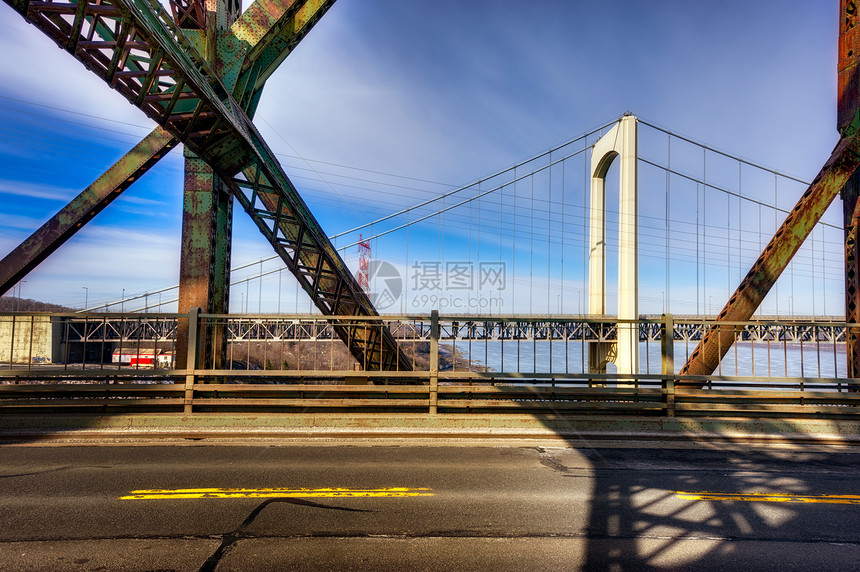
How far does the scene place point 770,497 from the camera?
4469 mm

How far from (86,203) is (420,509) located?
8054 millimetres

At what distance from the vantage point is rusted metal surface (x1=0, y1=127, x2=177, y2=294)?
791 centimetres

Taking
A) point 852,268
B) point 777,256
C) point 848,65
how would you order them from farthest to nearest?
point 848,65 < point 852,268 < point 777,256

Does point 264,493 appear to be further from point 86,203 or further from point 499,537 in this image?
point 86,203

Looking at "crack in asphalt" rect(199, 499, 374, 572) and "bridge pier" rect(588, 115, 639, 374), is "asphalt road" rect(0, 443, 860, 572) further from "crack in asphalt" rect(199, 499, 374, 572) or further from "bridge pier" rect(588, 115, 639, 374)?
Answer: "bridge pier" rect(588, 115, 639, 374)

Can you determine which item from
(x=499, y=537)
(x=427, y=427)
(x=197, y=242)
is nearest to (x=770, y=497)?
(x=499, y=537)

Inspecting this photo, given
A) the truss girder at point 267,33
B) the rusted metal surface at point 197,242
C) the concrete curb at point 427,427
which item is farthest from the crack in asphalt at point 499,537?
the truss girder at point 267,33

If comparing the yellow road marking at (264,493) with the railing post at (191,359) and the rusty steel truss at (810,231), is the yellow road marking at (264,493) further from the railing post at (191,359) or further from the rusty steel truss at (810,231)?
the rusty steel truss at (810,231)

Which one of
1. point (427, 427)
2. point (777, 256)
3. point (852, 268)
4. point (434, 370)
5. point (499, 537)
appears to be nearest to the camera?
point (499, 537)

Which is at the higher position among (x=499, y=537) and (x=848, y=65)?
(x=848, y=65)

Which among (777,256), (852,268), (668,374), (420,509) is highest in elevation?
(777,256)

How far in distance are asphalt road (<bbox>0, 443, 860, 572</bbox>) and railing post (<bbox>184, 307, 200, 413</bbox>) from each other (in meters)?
1.12

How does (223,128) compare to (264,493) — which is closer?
(264,493)

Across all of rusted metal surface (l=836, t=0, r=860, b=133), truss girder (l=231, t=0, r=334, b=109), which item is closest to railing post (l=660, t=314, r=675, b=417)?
rusted metal surface (l=836, t=0, r=860, b=133)
